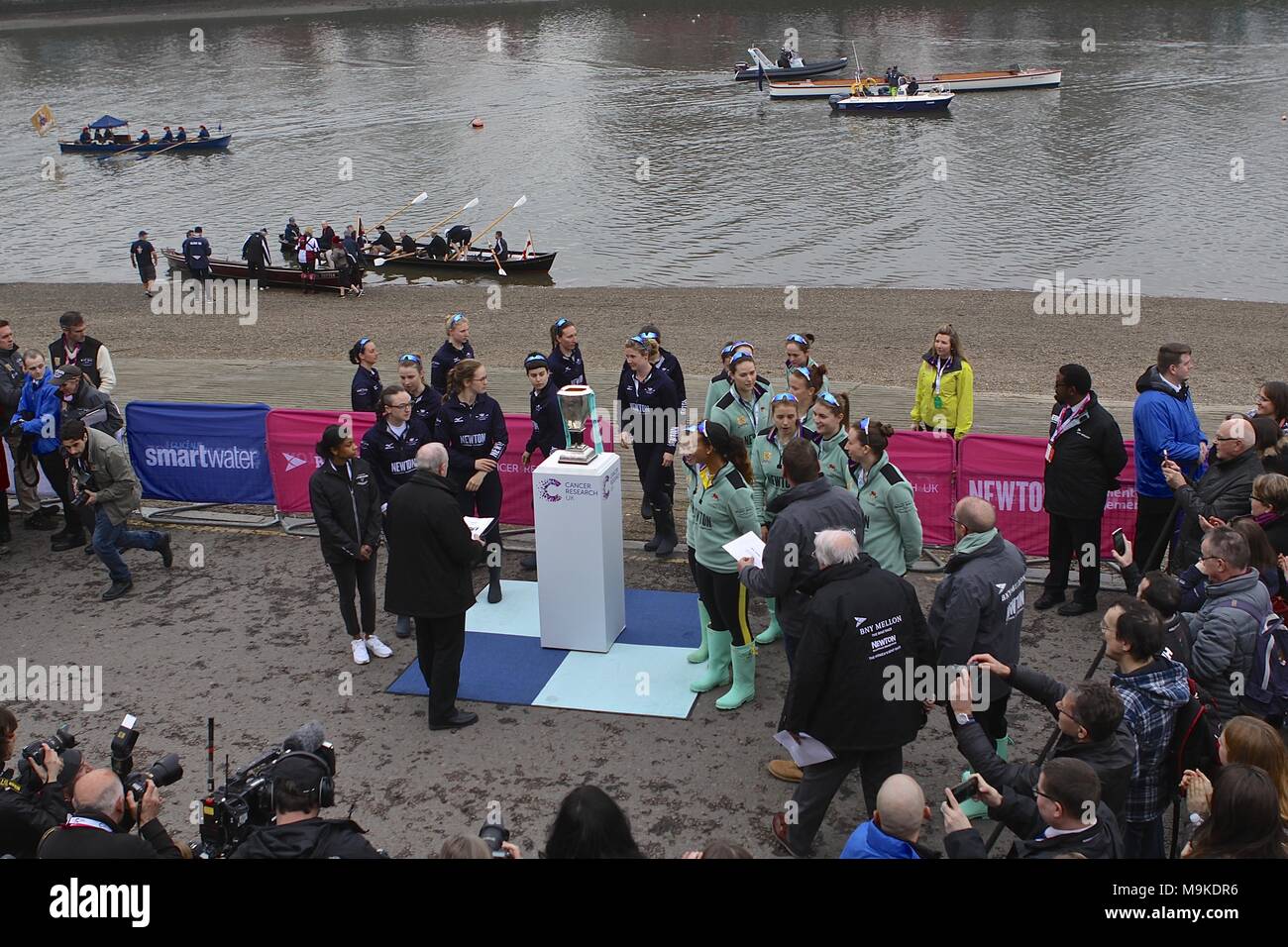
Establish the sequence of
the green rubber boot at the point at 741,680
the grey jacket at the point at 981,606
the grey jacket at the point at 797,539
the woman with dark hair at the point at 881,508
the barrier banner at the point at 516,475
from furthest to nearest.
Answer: the barrier banner at the point at 516,475 → the green rubber boot at the point at 741,680 → the woman with dark hair at the point at 881,508 → the grey jacket at the point at 797,539 → the grey jacket at the point at 981,606

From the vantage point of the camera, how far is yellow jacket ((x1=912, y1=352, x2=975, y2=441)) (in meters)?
10.5

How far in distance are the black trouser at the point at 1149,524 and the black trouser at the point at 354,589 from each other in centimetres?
574

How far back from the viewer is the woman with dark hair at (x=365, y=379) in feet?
35.7

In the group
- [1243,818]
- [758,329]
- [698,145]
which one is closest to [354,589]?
[1243,818]

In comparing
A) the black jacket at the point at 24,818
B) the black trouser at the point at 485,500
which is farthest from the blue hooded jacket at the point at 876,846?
the black trouser at the point at 485,500

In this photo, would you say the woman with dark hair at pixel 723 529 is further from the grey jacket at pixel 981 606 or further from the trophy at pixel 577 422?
the grey jacket at pixel 981 606

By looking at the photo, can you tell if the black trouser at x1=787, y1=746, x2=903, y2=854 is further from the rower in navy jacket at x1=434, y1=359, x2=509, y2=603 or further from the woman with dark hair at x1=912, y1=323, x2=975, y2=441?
the woman with dark hair at x1=912, y1=323, x2=975, y2=441

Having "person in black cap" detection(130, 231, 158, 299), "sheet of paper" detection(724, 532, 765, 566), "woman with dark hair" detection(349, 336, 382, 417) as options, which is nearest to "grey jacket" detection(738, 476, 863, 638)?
"sheet of paper" detection(724, 532, 765, 566)

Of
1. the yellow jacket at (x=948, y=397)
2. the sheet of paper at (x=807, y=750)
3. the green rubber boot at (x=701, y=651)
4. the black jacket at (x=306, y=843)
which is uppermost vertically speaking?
the yellow jacket at (x=948, y=397)

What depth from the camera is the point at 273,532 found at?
38.0ft

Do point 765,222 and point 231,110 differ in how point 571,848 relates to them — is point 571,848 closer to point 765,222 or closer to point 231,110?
point 765,222

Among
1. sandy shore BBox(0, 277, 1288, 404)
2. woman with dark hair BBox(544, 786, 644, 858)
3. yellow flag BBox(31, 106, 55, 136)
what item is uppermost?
yellow flag BBox(31, 106, 55, 136)

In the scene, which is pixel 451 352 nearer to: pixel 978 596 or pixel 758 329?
A: pixel 978 596

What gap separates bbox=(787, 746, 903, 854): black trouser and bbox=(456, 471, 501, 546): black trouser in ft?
14.5
